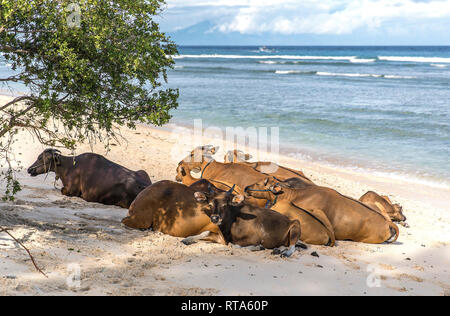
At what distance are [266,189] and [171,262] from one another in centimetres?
304

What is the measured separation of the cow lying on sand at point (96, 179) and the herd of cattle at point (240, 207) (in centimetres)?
2

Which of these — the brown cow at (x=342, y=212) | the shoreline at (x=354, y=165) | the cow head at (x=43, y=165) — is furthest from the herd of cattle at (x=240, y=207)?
the shoreline at (x=354, y=165)

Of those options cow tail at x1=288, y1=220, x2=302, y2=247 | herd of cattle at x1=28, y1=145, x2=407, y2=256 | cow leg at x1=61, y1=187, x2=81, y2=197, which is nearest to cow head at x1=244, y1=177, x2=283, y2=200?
herd of cattle at x1=28, y1=145, x2=407, y2=256

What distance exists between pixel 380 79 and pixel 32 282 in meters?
49.0

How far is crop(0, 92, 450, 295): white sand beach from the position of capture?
6.26m

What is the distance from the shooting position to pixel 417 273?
303 inches

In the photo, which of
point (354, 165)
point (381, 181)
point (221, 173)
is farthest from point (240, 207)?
Result: point (354, 165)

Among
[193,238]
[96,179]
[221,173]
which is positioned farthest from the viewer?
[221,173]

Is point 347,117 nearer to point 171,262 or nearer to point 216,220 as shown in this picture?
point 216,220

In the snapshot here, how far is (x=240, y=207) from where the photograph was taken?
28.2ft

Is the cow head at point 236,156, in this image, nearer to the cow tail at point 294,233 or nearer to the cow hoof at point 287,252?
the cow tail at point 294,233

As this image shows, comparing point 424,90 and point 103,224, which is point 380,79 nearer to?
point 424,90

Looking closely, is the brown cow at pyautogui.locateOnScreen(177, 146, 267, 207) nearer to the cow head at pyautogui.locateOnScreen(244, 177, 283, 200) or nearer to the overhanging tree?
the cow head at pyautogui.locateOnScreen(244, 177, 283, 200)
